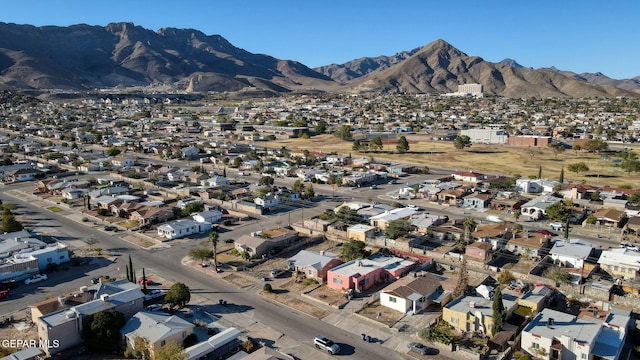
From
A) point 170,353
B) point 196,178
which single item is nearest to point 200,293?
point 170,353

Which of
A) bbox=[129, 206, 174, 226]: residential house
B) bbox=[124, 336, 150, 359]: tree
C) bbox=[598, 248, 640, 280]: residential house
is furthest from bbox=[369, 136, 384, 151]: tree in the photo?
bbox=[124, 336, 150, 359]: tree

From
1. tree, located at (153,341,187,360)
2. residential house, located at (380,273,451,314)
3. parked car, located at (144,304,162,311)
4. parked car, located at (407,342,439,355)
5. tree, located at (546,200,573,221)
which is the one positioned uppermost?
tree, located at (546,200,573,221)

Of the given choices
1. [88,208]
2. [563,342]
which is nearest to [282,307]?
[563,342]

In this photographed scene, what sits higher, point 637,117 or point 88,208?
point 637,117

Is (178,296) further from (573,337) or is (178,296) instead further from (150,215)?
(573,337)

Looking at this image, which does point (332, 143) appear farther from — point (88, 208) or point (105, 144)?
point (88, 208)

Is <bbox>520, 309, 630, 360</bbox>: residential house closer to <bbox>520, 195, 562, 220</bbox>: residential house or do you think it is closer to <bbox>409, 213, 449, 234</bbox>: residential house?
<bbox>409, 213, 449, 234</bbox>: residential house

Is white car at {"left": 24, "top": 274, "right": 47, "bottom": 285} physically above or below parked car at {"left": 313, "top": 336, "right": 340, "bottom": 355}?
above
